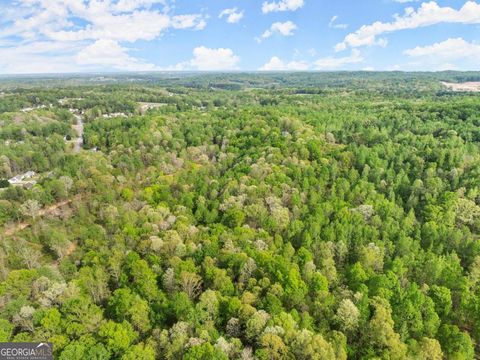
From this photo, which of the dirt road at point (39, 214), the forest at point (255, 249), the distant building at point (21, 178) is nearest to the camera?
the forest at point (255, 249)

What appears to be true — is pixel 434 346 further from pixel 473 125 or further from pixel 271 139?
pixel 473 125

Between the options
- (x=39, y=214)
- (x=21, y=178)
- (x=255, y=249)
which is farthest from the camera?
(x=21, y=178)

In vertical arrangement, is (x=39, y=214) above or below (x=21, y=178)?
below

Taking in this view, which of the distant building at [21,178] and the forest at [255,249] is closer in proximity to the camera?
the forest at [255,249]

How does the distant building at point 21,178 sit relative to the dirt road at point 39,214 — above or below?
above

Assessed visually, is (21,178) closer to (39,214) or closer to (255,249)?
(39,214)

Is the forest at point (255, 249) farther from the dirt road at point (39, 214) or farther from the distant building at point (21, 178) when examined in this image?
the distant building at point (21, 178)

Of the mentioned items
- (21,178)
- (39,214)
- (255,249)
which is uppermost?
(255,249)

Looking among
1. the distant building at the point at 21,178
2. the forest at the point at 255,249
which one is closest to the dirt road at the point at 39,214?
the forest at the point at 255,249

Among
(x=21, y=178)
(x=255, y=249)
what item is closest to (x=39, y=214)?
(x=21, y=178)

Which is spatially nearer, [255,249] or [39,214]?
[255,249]
